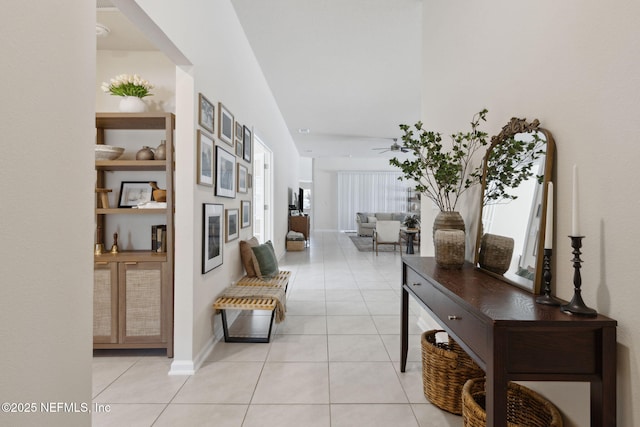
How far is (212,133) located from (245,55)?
1.62 m

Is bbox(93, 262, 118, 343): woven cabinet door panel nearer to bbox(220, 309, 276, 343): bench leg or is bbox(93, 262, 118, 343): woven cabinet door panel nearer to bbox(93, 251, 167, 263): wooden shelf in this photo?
bbox(93, 251, 167, 263): wooden shelf

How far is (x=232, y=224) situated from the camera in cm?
320

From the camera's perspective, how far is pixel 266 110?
16.9ft

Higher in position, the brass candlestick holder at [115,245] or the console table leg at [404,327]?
the brass candlestick holder at [115,245]

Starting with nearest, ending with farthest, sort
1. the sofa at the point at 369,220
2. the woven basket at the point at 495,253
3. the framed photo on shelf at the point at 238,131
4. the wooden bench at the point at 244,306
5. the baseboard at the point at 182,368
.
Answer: the woven basket at the point at 495,253, the baseboard at the point at 182,368, the wooden bench at the point at 244,306, the framed photo on shelf at the point at 238,131, the sofa at the point at 369,220

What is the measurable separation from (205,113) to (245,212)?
1.54 meters

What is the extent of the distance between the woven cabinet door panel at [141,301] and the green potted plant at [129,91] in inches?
49.9

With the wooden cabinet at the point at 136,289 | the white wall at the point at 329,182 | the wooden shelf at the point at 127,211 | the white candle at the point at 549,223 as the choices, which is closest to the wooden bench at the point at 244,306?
the wooden cabinet at the point at 136,289

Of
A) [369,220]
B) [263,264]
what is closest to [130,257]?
[263,264]

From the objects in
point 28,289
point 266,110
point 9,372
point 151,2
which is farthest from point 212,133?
point 266,110

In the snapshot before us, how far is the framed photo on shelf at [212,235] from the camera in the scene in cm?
245

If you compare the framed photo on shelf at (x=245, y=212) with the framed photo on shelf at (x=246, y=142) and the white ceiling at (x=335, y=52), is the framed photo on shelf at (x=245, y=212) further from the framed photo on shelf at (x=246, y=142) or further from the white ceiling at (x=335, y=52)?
the white ceiling at (x=335, y=52)

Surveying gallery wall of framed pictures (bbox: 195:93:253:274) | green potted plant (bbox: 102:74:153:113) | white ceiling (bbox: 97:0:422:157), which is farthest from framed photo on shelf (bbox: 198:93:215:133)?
white ceiling (bbox: 97:0:422:157)

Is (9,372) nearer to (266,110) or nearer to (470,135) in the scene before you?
(470,135)
